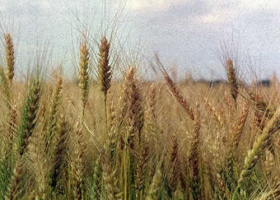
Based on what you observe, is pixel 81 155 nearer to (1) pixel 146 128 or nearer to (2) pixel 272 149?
(1) pixel 146 128

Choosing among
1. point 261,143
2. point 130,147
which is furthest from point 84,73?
point 261,143

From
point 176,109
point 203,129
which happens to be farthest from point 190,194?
point 176,109

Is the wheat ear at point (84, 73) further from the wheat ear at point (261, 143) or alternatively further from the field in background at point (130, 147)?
the wheat ear at point (261, 143)

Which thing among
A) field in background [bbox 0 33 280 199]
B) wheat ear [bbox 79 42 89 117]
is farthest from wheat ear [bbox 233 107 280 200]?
wheat ear [bbox 79 42 89 117]

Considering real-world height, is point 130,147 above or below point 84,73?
below

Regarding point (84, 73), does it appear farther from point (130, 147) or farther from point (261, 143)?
point (261, 143)

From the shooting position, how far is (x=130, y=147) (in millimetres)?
2566

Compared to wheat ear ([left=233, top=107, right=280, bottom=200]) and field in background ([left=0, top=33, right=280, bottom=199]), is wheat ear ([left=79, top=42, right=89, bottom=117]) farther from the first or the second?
wheat ear ([left=233, top=107, right=280, bottom=200])

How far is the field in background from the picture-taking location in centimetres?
229

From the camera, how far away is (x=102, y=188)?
7.38 ft

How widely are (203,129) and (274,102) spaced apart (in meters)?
0.44

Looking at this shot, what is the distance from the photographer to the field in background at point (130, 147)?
2.29m

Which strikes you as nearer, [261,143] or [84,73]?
[261,143]

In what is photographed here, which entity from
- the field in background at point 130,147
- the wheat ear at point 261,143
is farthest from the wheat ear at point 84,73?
the wheat ear at point 261,143
